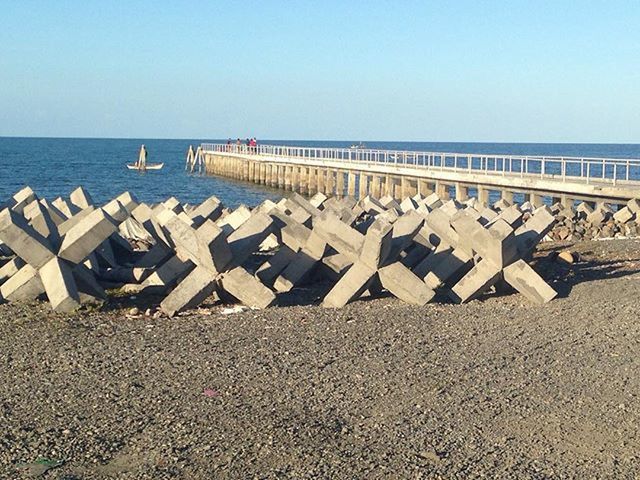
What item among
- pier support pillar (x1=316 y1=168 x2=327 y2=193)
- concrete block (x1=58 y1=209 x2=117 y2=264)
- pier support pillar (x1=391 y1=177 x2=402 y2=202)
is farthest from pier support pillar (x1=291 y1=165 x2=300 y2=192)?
concrete block (x1=58 y1=209 x2=117 y2=264)

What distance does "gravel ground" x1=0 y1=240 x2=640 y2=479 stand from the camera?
546 centimetres

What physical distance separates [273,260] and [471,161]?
24920 millimetres

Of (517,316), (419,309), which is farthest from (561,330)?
(419,309)

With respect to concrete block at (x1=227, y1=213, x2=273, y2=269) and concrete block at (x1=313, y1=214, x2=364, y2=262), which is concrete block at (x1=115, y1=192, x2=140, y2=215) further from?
concrete block at (x1=313, y1=214, x2=364, y2=262)

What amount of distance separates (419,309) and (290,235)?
7.84ft

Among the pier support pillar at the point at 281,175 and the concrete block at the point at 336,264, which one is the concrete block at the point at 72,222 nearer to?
the concrete block at the point at 336,264

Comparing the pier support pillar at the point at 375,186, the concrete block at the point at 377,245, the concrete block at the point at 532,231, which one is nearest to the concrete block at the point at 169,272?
the concrete block at the point at 377,245

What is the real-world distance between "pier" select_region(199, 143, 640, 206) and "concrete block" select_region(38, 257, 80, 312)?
17.5 meters

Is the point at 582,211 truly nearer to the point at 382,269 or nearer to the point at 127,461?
the point at 382,269

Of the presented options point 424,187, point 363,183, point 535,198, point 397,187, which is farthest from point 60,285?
point 363,183

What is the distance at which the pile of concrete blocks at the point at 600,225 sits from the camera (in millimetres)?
20734

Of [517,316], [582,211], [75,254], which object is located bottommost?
[582,211]

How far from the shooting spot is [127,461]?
5410 mm

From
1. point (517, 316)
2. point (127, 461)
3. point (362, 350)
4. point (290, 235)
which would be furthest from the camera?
point (290, 235)
